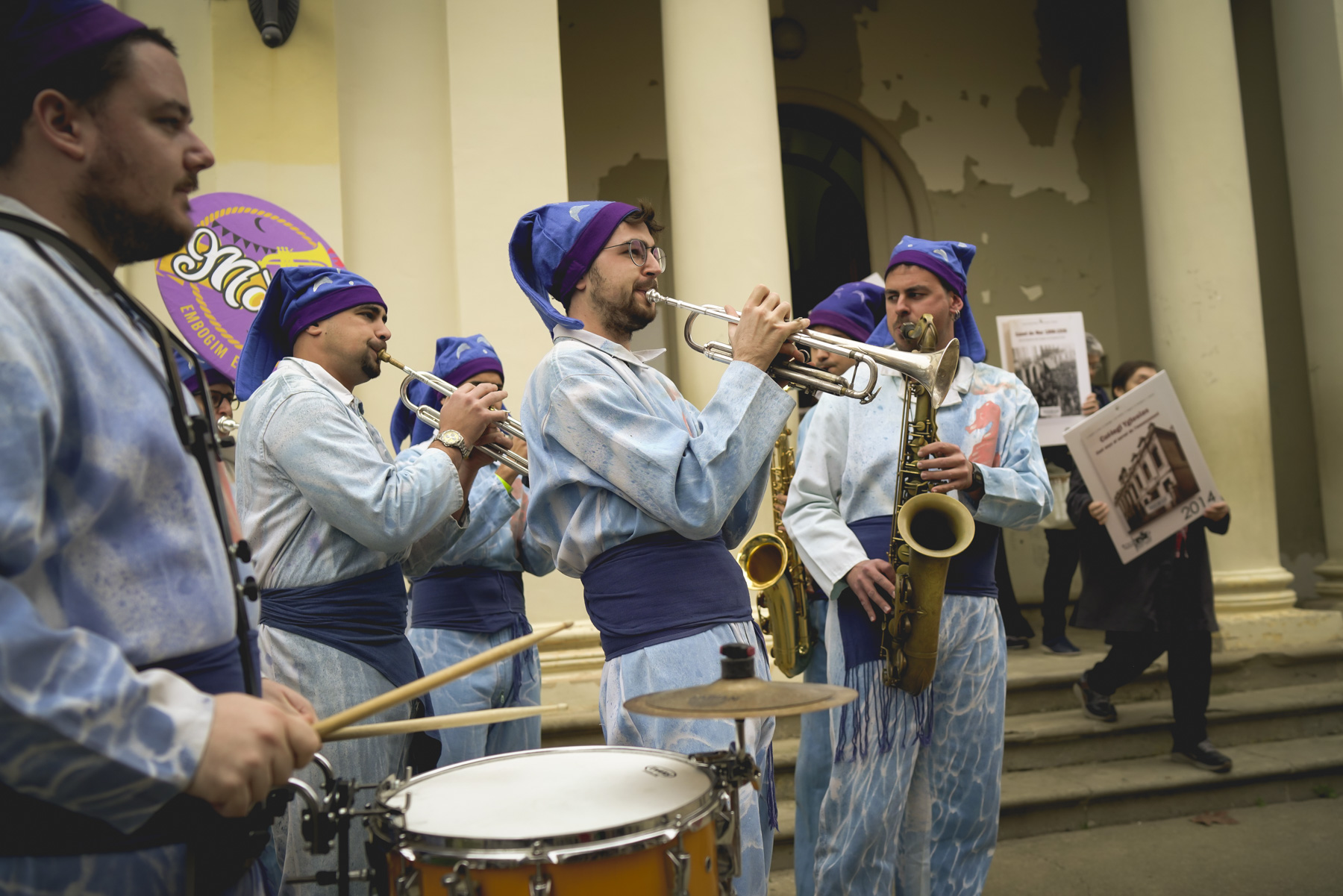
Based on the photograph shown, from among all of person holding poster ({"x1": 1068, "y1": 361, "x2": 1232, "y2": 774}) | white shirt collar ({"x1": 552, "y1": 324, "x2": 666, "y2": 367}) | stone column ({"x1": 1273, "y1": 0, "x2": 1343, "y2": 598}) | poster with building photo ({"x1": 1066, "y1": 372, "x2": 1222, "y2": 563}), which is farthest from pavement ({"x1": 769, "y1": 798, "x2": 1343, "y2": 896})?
white shirt collar ({"x1": 552, "y1": 324, "x2": 666, "y2": 367})

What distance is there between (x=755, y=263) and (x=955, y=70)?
463 cm

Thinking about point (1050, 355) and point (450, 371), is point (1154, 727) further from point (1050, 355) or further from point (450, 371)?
point (450, 371)

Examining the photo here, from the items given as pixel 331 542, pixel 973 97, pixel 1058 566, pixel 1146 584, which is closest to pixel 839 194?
pixel 973 97

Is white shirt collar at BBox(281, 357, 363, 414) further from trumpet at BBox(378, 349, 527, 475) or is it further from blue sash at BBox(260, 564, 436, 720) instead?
blue sash at BBox(260, 564, 436, 720)

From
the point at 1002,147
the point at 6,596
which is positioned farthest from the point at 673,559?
the point at 1002,147

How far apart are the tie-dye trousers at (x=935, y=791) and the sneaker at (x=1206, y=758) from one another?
2667 millimetres

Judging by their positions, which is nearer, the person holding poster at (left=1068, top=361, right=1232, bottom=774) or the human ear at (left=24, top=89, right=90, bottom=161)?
the human ear at (left=24, top=89, right=90, bottom=161)

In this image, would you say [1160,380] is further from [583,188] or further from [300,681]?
[583,188]

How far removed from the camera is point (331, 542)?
2672 mm

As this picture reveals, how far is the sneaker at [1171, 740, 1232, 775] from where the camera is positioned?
5.15 metres

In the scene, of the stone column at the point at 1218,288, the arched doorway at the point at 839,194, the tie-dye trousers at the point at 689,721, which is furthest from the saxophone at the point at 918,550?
the arched doorway at the point at 839,194

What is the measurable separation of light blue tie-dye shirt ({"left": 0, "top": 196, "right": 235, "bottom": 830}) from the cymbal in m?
0.71

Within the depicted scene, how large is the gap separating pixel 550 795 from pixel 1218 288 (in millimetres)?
6441

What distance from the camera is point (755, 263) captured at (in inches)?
216
